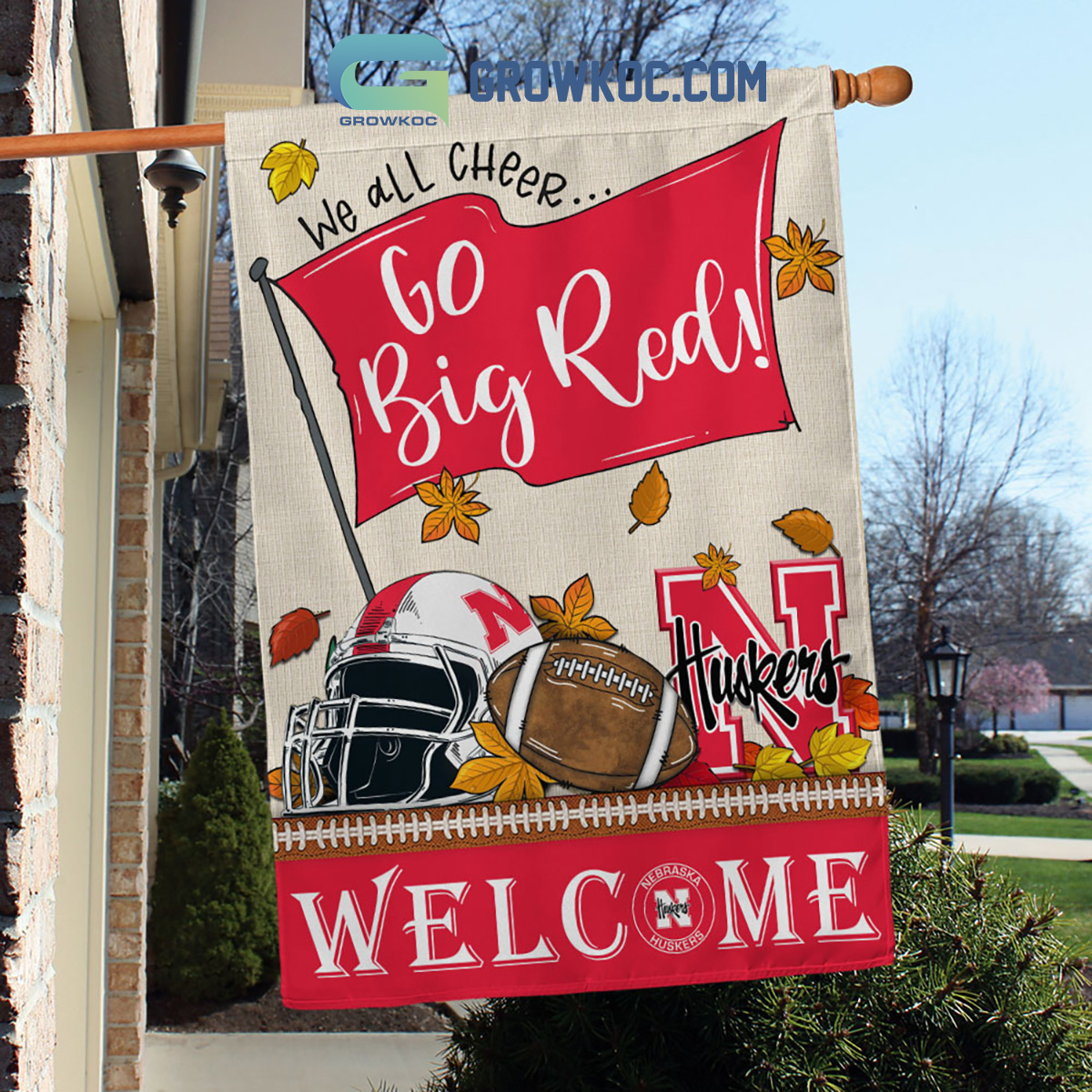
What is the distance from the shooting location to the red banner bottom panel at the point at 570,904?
1.82 m

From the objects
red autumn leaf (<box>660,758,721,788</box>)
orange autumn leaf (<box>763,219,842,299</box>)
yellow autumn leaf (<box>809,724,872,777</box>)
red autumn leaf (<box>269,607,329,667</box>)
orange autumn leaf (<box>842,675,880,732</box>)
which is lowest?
red autumn leaf (<box>660,758,721,788</box>)

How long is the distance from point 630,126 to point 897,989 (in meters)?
2.39

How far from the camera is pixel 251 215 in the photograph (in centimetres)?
193

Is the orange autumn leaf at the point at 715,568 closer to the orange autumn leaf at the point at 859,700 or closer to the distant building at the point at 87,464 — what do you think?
the orange autumn leaf at the point at 859,700

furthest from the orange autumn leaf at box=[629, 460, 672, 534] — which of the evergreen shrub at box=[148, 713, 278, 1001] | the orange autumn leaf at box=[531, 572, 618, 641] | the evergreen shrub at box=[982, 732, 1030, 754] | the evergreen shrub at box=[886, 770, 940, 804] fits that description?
the evergreen shrub at box=[982, 732, 1030, 754]

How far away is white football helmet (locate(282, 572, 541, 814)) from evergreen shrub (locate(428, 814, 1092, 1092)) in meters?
1.30

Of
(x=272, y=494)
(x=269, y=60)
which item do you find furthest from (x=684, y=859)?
(x=269, y=60)

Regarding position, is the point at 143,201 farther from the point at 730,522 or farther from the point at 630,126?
the point at 730,522

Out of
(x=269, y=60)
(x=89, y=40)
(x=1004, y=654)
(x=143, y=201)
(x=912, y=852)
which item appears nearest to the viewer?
(x=89, y=40)

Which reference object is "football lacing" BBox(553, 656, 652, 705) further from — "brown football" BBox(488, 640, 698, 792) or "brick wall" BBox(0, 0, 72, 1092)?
"brick wall" BBox(0, 0, 72, 1092)

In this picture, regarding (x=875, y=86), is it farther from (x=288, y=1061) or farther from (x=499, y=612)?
(x=288, y=1061)

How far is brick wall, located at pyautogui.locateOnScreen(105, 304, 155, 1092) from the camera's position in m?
3.44

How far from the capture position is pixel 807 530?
74.9 inches

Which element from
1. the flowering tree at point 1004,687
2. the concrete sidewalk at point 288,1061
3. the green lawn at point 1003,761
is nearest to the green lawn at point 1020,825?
the green lawn at point 1003,761
